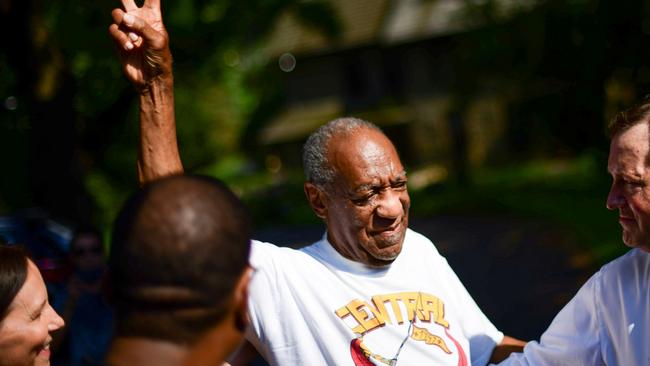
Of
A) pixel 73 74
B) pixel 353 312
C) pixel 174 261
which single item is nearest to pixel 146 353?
pixel 174 261

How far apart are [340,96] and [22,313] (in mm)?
33650

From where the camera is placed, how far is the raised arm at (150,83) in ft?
9.10

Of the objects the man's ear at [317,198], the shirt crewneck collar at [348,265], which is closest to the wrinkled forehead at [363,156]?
the man's ear at [317,198]

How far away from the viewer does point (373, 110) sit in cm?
3331

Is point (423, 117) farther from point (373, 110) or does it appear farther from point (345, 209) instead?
point (345, 209)

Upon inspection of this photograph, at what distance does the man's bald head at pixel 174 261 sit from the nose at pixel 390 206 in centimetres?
133

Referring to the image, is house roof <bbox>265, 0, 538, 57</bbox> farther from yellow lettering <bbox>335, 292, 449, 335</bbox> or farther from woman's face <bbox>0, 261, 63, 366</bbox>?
woman's face <bbox>0, 261, 63, 366</bbox>

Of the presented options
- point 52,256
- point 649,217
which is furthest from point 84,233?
point 649,217

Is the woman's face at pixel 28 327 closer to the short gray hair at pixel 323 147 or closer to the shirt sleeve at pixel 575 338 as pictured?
the short gray hair at pixel 323 147

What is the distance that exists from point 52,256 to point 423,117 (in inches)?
1086

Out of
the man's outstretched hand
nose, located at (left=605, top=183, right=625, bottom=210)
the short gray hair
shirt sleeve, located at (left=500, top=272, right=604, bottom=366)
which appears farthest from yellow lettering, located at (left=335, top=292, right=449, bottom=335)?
the man's outstretched hand

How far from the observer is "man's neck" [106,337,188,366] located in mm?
1559

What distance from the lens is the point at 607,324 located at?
9.23ft

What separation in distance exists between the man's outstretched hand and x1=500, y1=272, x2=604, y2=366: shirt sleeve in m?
1.58
